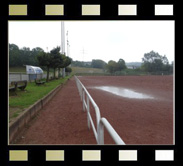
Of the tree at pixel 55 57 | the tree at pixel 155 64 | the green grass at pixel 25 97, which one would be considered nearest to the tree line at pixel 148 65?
the tree at pixel 155 64

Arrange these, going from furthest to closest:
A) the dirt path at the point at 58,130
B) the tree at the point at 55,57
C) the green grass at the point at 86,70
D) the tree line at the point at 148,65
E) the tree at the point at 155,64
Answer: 1. the green grass at the point at 86,70
2. the tree at the point at 155,64
3. the tree line at the point at 148,65
4. the tree at the point at 55,57
5. the dirt path at the point at 58,130

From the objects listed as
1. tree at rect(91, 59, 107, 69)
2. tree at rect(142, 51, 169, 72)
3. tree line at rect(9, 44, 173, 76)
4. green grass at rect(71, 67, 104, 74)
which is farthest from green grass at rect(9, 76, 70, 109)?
green grass at rect(71, 67, 104, 74)

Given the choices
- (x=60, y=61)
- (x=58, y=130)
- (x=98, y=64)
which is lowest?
(x=58, y=130)

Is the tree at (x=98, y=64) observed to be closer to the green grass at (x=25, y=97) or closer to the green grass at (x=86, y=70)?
the green grass at (x=86, y=70)

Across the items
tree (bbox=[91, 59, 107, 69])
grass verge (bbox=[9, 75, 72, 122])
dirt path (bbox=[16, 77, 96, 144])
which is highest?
tree (bbox=[91, 59, 107, 69])

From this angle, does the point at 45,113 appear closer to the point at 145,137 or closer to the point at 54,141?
the point at 54,141

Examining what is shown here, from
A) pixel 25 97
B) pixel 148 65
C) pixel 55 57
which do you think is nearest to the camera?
pixel 25 97

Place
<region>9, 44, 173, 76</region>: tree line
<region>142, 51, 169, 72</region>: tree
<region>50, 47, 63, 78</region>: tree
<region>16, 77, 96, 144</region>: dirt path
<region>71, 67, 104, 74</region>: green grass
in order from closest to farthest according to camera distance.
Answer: <region>16, 77, 96, 144</region>: dirt path
<region>9, 44, 173, 76</region>: tree line
<region>50, 47, 63, 78</region>: tree
<region>142, 51, 169, 72</region>: tree
<region>71, 67, 104, 74</region>: green grass

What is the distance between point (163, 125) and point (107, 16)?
3.72 m

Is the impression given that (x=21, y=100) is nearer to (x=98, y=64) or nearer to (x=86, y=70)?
(x=98, y=64)

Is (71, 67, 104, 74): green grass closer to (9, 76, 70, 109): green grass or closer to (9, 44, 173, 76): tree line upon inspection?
(9, 44, 173, 76): tree line

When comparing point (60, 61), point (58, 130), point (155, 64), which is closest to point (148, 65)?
point (155, 64)
